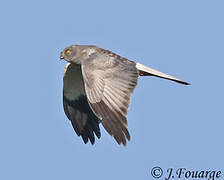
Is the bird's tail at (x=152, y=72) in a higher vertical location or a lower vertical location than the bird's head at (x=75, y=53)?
lower

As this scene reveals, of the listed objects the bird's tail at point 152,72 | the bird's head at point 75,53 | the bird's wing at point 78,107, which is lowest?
the bird's wing at point 78,107

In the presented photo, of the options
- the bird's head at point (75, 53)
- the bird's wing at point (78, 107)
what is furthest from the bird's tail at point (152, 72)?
the bird's wing at point (78, 107)

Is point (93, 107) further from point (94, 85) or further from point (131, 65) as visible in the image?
point (131, 65)

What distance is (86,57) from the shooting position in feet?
41.8

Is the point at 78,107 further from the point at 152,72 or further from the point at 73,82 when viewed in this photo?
the point at 152,72

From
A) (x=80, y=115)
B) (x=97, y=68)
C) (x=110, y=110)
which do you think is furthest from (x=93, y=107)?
(x=80, y=115)

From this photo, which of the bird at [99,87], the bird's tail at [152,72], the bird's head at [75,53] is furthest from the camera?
the bird's head at [75,53]

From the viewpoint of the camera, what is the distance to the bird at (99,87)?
1088 cm

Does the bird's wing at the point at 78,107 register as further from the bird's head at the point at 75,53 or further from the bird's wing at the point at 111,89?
the bird's wing at the point at 111,89

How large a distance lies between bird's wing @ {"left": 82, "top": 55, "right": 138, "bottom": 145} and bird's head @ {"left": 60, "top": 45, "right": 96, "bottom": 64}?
61 centimetres

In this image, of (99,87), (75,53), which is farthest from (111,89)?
(75,53)

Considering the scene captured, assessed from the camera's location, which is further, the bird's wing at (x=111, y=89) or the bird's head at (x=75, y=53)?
the bird's head at (x=75, y=53)

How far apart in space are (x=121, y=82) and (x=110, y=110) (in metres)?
0.78

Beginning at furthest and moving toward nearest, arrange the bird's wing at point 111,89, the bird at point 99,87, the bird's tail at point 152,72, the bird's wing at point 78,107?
the bird's wing at point 78,107, the bird's tail at point 152,72, the bird at point 99,87, the bird's wing at point 111,89
